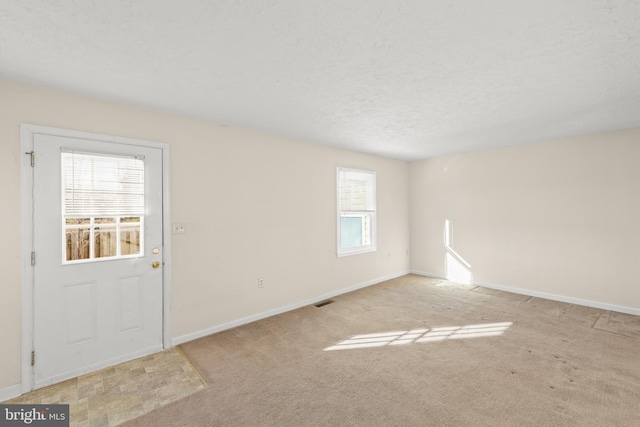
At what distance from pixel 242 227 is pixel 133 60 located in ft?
6.90

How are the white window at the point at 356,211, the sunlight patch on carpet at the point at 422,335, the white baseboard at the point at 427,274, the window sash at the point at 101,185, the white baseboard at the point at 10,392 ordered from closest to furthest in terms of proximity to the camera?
the white baseboard at the point at 10,392 < the window sash at the point at 101,185 < the sunlight patch on carpet at the point at 422,335 < the white window at the point at 356,211 < the white baseboard at the point at 427,274

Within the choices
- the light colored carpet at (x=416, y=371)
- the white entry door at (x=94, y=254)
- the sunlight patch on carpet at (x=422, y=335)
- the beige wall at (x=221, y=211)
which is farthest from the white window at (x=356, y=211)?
the white entry door at (x=94, y=254)

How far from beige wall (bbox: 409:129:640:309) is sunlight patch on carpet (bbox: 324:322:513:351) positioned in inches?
68.8

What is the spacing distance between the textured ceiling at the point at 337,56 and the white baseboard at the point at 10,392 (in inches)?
97.6

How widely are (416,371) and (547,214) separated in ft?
12.0

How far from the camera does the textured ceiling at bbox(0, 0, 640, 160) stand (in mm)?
1553

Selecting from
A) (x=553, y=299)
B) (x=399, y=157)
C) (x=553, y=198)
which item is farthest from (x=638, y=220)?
(x=399, y=157)

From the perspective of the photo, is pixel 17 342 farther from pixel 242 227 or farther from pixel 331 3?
pixel 331 3

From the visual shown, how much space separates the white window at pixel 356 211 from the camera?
5.02 meters

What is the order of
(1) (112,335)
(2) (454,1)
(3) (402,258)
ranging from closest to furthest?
(2) (454,1) → (1) (112,335) → (3) (402,258)

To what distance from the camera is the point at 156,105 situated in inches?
112

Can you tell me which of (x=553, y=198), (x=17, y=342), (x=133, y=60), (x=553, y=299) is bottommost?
(x=553, y=299)

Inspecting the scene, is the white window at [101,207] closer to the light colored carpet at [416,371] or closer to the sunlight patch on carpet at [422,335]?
the light colored carpet at [416,371]

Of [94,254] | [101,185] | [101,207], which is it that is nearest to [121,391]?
[94,254]
